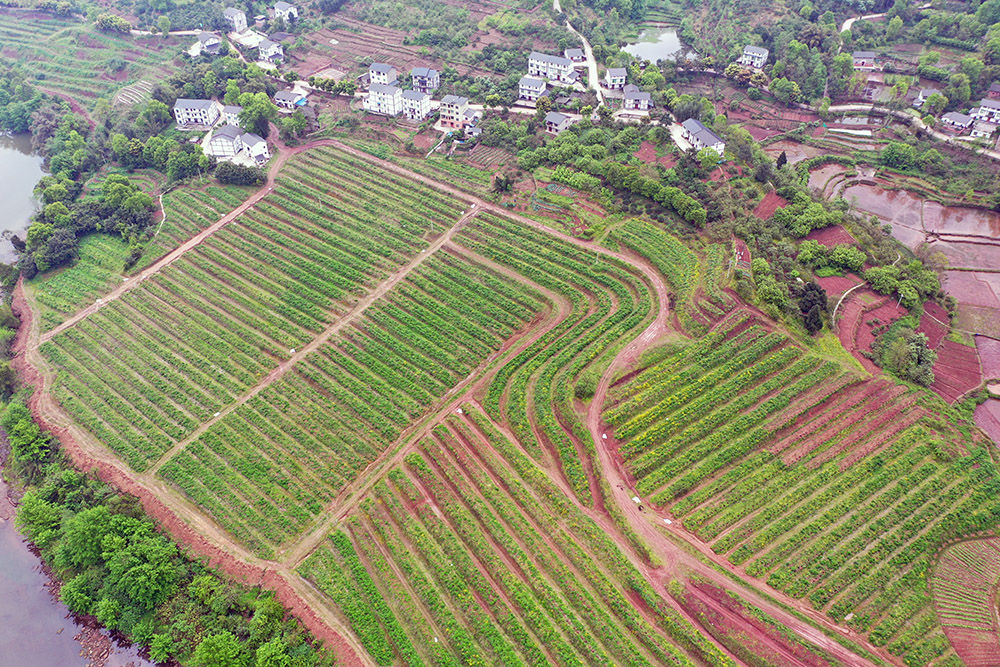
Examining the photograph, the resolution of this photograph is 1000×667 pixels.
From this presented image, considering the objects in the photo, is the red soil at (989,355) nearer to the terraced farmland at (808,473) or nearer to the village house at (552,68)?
the terraced farmland at (808,473)

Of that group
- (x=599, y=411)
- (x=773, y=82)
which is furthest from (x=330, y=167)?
(x=773, y=82)

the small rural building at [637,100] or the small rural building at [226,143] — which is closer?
the small rural building at [226,143]

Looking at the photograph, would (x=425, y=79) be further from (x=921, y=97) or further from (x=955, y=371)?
(x=955, y=371)

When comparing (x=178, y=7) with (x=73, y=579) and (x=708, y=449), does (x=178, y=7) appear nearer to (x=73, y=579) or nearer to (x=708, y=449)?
(x=73, y=579)

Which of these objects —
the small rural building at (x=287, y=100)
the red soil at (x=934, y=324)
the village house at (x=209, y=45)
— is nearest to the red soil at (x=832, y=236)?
the red soil at (x=934, y=324)

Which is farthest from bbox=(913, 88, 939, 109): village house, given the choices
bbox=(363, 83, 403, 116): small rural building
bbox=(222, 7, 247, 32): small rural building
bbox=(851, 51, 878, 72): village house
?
bbox=(222, 7, 247, 32): small rural building

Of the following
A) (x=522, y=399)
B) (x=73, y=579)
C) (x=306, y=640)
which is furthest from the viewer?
(x=522, y=399)

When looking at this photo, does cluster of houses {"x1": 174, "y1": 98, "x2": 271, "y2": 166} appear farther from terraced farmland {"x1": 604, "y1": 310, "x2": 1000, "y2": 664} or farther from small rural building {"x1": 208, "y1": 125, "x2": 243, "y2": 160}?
terraced farmland {"x1": 604, "y1": 310, "x2": 1000, "y2": 664}
